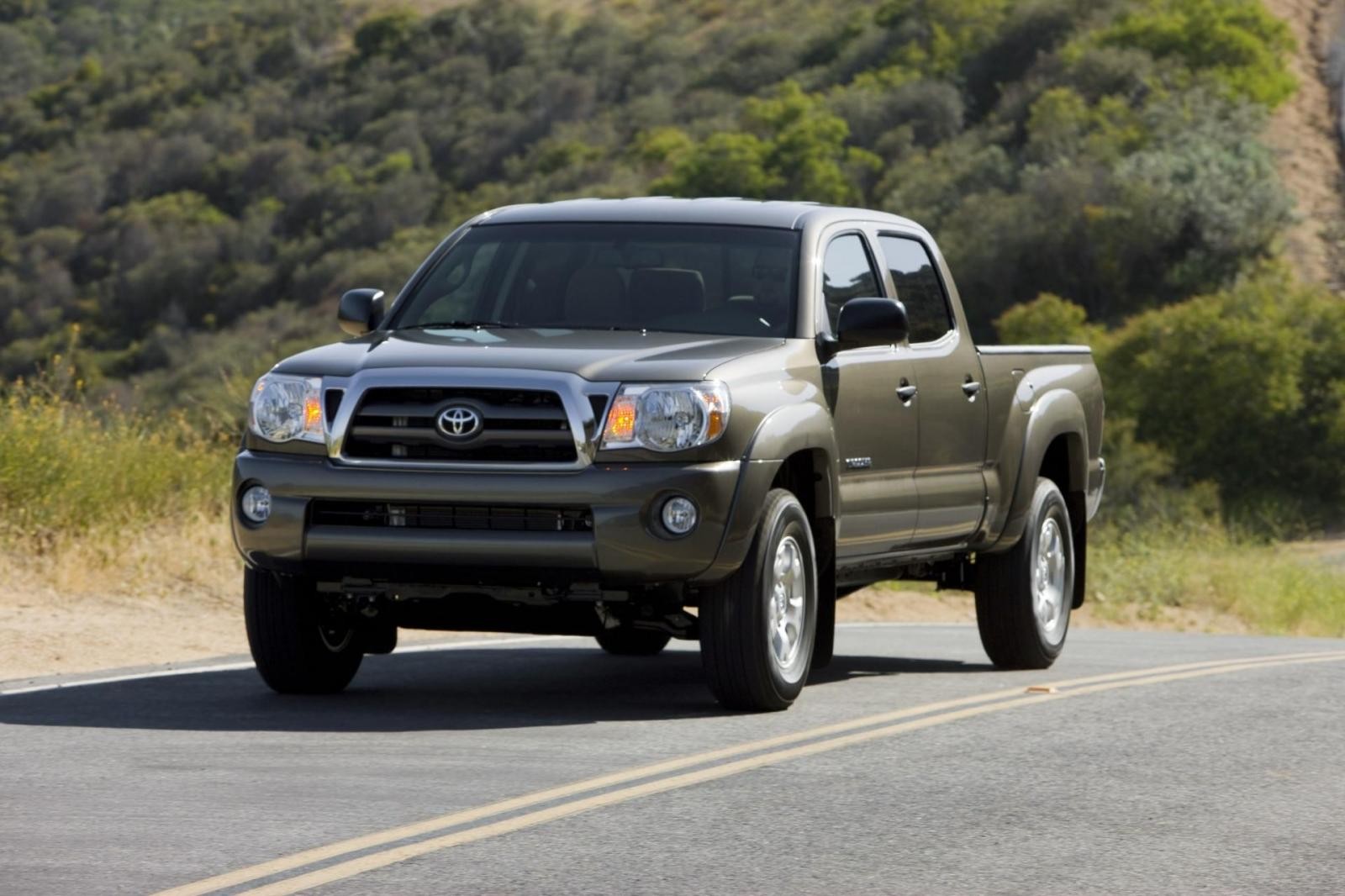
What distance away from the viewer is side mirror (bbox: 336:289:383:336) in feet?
33.7

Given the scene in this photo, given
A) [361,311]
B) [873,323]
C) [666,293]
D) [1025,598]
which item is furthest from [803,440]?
[1025,598]

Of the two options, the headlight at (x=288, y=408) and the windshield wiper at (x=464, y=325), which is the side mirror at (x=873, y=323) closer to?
the windshield wiper at (x=464, y=325)

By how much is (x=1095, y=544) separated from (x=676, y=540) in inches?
807

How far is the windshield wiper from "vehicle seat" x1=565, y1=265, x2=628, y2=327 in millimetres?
276

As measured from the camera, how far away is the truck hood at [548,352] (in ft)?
29.2

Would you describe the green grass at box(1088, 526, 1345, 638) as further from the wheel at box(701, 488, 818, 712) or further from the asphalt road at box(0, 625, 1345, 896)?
the wheel at box(701, 488, 818, 712)

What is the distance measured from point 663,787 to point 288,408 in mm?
2455

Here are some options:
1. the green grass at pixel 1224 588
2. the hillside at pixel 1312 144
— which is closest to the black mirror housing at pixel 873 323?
the green grass at pixel 1224 588

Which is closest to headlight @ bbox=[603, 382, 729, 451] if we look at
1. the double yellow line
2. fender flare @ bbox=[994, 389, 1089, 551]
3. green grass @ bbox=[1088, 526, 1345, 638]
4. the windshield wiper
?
the double yellow line

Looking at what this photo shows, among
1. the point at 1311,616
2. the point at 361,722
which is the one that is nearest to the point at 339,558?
the point at 361,722

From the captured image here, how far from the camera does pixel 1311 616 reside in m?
23.4

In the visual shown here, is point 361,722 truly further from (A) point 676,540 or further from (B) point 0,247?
(B) point 0,247

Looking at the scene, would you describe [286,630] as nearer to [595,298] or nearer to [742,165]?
[595,298]

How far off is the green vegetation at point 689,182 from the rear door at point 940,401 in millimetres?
5970
